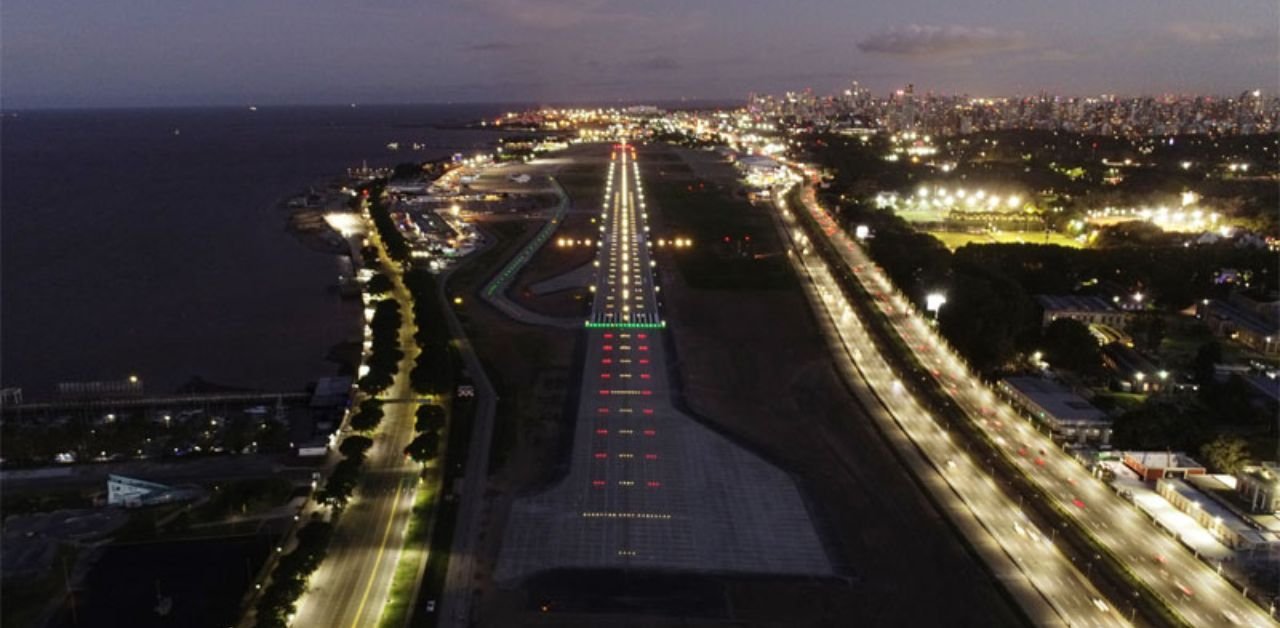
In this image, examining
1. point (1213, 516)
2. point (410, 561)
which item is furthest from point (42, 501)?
point (1213, 516)

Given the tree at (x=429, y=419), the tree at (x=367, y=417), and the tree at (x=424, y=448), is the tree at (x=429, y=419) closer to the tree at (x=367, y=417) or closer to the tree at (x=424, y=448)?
the tree at (x=424, y=448)

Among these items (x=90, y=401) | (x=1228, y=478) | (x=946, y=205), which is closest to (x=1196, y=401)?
(x=1228, y=478)

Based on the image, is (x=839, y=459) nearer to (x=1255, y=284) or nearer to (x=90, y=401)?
(x=90, y=401)

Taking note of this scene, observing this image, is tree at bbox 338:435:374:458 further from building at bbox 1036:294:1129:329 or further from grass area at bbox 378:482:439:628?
building at bbox 1036:294:1129:329

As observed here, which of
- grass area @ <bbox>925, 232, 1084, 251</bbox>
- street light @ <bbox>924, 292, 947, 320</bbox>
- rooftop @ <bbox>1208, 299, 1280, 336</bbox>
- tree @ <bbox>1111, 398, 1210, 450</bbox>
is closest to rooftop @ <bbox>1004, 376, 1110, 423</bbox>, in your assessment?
tree @ <bbox>1111, 398, 1210, 450</bbox>

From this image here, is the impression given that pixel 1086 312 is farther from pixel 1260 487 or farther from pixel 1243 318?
pixel 1260 487

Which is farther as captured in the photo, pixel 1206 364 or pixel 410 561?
pixel 1206 364
